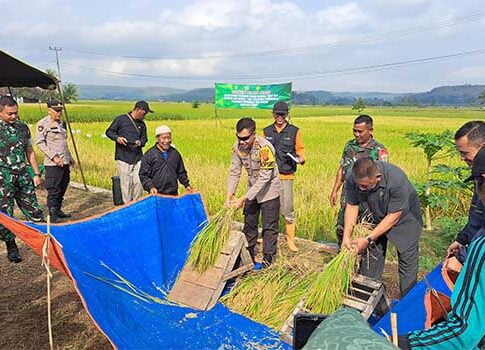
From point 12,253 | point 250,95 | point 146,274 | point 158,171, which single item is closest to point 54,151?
point 12,253

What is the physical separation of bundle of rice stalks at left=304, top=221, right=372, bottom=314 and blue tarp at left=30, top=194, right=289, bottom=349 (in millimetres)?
382

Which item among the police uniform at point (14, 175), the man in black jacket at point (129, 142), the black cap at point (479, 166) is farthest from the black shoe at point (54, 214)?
the black cap at point (479, 166)

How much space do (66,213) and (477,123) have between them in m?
5.86

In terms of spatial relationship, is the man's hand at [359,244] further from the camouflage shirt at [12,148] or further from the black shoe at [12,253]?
the black shoe at [12,253]

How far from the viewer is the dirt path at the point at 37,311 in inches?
131

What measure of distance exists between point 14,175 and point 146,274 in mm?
1818

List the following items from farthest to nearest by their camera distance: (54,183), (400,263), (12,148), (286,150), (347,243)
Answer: (54,183) < (286,150) < (12,148) < (400,263) < (347,243)

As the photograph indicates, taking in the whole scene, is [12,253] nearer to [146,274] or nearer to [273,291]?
[146,274]

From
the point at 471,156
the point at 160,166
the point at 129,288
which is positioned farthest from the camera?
the point at 160,166

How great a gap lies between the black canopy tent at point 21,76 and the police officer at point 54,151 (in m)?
1.10

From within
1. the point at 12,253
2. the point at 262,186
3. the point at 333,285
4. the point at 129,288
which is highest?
the point at 262,186

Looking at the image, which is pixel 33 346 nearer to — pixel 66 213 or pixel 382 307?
pixel 382 307

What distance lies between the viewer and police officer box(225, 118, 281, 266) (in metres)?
4.16

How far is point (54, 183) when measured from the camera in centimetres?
623
